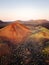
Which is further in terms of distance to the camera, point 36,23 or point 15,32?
point 36,23

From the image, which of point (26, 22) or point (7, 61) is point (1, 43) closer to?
point (7, 61)

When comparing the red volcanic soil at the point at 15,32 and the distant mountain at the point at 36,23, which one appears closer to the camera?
the red volcanic soil at the point at 15,32

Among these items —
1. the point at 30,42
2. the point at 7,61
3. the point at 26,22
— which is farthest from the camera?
the point at 26,22

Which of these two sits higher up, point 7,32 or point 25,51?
point 7,32

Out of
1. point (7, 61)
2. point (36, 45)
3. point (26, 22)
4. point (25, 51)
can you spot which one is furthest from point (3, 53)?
point (26, 22)

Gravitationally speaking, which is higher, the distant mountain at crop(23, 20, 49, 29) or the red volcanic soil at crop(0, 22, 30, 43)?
the distant mountain at crop(23, 20, 49, 29)

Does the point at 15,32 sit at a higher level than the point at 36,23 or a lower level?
lower

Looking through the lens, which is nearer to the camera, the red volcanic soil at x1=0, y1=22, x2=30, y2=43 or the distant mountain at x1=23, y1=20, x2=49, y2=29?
the red volcanic soil at x1=0, y1=22, x2=30, y2=43

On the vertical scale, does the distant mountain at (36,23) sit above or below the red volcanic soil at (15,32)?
above
